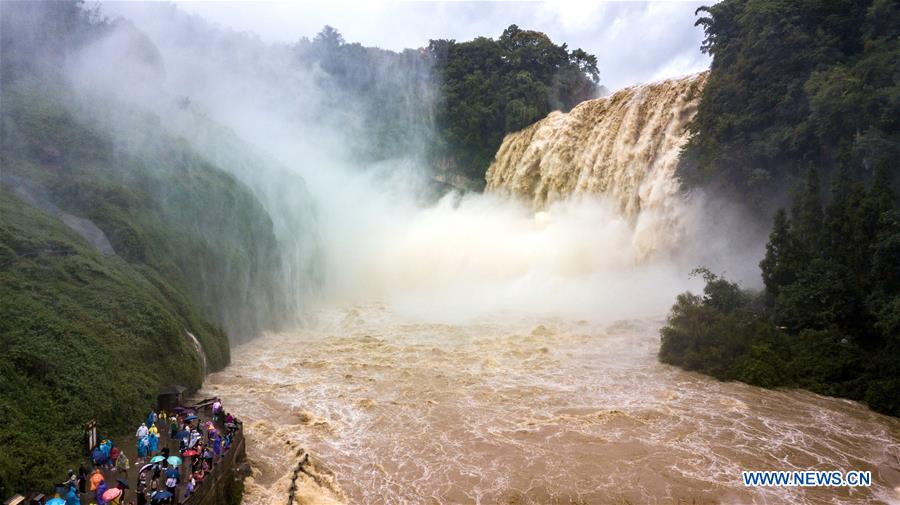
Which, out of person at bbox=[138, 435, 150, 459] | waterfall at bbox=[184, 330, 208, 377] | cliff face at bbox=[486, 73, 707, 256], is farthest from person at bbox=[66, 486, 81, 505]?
cliff face at bbox=[486, 73, 707, 256]

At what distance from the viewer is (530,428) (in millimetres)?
16297

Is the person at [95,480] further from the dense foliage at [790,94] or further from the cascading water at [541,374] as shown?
the dense foliage at [790,94]

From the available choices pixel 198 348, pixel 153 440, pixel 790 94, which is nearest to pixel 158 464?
pixel 153 440

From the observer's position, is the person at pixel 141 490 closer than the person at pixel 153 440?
Yes

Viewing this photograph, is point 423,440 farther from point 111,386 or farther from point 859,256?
point 859,256

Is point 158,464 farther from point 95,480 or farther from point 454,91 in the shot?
point 454,91

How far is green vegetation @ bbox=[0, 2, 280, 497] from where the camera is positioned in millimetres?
13242

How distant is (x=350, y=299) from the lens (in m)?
37.8

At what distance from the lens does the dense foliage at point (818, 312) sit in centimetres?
1834

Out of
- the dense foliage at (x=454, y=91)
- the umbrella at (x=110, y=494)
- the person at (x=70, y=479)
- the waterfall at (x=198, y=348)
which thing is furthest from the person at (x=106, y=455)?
the dense foliage at (x=454, y=91)

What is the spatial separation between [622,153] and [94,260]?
2637 centimetres

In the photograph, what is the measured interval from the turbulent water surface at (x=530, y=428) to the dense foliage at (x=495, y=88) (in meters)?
31.9

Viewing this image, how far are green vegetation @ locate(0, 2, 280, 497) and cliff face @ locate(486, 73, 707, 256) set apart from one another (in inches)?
748

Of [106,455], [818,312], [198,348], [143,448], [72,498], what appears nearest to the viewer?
[72,498]
